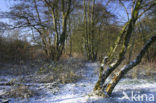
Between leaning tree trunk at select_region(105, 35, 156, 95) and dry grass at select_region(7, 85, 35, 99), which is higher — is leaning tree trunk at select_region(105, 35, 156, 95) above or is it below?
above

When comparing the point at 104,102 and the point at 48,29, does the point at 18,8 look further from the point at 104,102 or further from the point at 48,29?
the point at 104,102

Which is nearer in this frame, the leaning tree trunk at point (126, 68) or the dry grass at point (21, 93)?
the leaning tree trunk at point (126, 68)

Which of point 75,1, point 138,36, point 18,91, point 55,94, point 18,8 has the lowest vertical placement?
point 55,94

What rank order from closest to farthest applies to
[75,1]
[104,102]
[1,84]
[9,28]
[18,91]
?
[104,102] < [18,91] < [1,84] < [9,28] < [75,1]

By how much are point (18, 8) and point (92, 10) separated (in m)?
→ 6.26

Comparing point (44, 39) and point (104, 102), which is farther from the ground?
point (44, 39)

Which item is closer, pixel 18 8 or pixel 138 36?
pixel 18 8

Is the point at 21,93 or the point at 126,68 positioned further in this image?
the point at 21,93

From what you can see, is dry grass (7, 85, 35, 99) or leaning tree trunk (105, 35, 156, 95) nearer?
leaning tree trunk (105, 35, 156, 95)

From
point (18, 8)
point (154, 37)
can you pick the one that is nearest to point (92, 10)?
point (18, 8)

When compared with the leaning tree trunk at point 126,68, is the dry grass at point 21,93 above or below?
below

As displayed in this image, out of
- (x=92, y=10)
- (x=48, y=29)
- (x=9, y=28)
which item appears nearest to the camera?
(x=9, y=28)

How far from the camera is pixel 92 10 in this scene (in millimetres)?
10375

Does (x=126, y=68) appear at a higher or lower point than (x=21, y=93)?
higher
